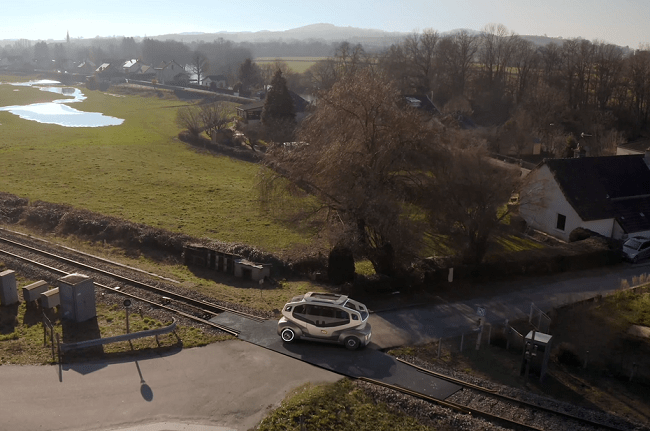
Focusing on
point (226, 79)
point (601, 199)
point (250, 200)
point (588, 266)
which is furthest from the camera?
point (226, 79)

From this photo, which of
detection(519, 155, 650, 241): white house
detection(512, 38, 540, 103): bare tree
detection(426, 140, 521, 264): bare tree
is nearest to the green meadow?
detection(426, 140, 521, 264): bare tree

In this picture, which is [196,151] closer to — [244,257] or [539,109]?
[244,257]

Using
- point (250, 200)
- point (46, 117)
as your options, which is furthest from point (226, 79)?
point (250, 200)

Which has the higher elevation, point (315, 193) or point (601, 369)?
point (315, 193)

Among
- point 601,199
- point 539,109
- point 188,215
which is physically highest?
point 539,109

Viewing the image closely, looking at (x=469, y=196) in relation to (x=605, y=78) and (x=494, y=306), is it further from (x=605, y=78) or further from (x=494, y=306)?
(x=605, y=78)

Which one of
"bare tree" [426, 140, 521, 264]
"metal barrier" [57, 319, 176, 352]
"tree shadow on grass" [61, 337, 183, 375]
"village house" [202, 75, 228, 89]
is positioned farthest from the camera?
"village house" [202, 75, 228, 89]

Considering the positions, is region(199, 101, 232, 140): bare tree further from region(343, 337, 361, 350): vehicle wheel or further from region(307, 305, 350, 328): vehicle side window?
region(343, 337, 361, 350): vehicle wheel

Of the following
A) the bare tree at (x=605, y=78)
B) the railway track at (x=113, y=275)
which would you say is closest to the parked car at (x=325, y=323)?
the railway track at (x=113, y=275)
